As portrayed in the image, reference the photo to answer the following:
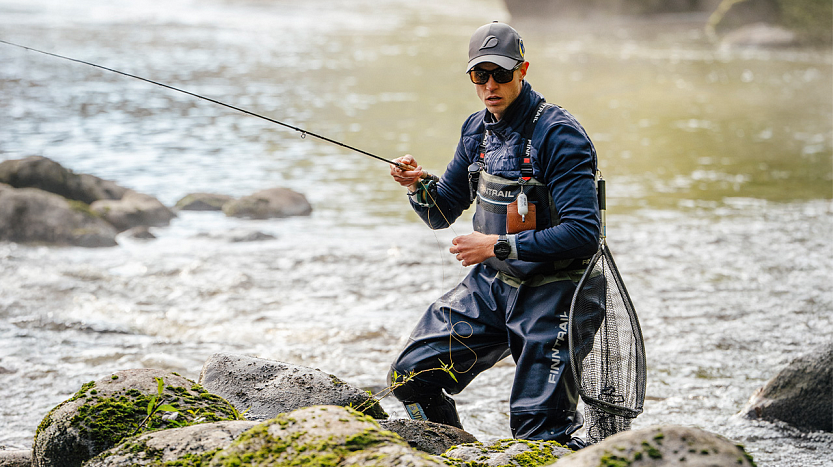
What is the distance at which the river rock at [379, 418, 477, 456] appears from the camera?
359cm

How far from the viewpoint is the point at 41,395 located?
559 centimetres

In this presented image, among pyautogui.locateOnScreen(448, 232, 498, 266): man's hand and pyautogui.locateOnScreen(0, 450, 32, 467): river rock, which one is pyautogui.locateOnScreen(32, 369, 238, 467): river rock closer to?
pyautogui.locateOnScreen(0, 450, 32, 467): river rock

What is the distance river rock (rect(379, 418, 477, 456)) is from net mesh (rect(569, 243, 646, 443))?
64cm

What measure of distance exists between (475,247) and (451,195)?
0.75 m

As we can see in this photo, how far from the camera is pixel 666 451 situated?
1.99m

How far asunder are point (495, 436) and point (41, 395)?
3313 millimetres

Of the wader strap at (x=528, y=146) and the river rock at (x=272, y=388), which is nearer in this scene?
the wader strap at (x=528, y=146)

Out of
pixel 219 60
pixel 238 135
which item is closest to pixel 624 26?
pixel 219 60

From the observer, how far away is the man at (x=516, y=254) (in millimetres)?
3441

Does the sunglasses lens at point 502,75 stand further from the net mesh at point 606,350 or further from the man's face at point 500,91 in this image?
the net mesh at point 606,350

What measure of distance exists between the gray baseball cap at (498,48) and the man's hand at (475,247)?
800 millimetres

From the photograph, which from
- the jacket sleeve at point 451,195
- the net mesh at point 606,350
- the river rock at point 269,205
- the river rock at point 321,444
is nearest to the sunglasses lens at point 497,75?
the jacket sleeve at point 451,195

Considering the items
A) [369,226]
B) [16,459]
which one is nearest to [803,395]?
[16,459]

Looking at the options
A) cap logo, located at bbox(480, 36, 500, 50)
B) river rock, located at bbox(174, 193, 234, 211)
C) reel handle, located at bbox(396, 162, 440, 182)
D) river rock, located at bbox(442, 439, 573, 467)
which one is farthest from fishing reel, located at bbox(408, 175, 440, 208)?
river rock, located at bbox(174, 193, 234, 211)
